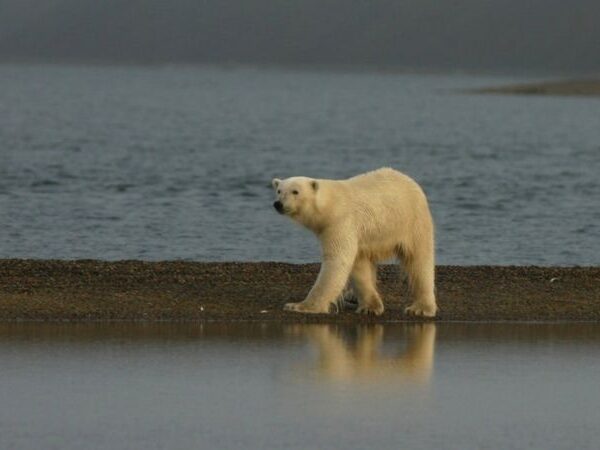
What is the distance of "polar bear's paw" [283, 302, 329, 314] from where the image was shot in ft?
44.7

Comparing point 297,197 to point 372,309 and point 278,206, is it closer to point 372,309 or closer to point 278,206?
point 278,206

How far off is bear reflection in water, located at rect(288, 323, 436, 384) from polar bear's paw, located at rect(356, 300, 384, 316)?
0.48 meters

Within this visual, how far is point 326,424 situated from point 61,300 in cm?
483

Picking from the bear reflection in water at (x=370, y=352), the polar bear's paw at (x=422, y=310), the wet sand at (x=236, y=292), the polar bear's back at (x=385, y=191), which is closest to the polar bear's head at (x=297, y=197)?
the polar bear's back at (x=385, y=191)

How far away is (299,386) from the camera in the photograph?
35.2 ft

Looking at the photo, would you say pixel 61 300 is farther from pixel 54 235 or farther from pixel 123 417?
pixel 54 235

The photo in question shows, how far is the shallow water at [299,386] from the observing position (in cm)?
933

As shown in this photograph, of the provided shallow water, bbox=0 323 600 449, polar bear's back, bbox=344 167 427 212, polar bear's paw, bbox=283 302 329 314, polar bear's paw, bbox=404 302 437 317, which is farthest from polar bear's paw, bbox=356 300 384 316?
polar bear's back, bbox=344 167 427 212

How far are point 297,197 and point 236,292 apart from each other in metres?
1.34

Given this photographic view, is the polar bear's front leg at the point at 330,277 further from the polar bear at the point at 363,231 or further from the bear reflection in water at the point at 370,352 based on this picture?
the bear reflection in water at the point at 370,352

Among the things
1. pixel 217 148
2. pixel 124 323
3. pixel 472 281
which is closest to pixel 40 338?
pixel 124 323

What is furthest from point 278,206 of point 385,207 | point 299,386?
point 299,386

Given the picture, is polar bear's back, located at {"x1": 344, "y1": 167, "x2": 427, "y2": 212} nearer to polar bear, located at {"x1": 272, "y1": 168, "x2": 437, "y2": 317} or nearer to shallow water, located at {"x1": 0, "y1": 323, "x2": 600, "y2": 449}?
polar bear, located at {"x1": 272, "y1": 168, "x2": 437, "y2": 317}

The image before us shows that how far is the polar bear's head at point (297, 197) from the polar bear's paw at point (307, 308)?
737mm
